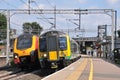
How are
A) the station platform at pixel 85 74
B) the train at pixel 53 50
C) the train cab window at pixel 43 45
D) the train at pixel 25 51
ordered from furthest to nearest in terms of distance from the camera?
1. the train at pixel 25 51
2. the train cab window at pixel 43 45
3. the train at pixel 53 50
4. the station platform at pixel 85 74

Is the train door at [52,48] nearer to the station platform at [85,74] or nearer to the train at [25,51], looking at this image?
the station platform at [85,74]

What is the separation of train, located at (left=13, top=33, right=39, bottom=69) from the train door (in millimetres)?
3516

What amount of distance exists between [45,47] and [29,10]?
31.1 m

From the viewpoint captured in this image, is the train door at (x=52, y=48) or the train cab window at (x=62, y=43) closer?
the train door at (x=52, y=48)

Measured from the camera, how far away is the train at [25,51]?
113ft

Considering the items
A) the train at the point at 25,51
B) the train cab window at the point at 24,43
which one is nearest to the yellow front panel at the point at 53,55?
the train at the point at 25,51

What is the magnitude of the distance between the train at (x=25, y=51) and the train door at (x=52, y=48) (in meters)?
3.52

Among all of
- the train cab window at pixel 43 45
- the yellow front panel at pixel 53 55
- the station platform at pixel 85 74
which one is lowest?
the station platform at pixel 85 74

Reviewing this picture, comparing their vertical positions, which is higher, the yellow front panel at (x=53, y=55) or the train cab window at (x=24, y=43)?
the train cab window at (x=24, y=43)

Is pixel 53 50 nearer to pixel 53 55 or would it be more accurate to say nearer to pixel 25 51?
pixel 53 55

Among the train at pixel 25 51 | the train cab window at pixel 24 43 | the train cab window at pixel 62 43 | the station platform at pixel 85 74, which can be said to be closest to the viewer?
the station platform at pixel 85 74

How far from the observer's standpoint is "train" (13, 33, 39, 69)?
34.3 meters

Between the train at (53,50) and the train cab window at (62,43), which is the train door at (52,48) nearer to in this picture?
the train at (53,50)

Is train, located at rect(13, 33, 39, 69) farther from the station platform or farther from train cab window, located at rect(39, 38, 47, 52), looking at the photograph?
the station platform
